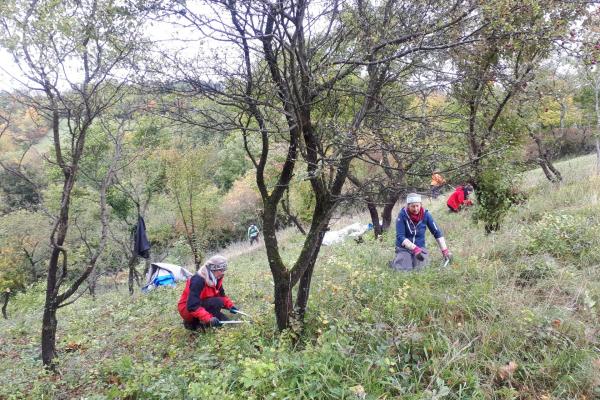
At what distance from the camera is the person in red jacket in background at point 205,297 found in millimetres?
4977

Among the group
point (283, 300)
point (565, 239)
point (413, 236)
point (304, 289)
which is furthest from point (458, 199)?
point (283, 300)

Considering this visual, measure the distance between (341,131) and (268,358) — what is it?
2098mm

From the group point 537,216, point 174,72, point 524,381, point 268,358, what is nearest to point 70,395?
point 268,358

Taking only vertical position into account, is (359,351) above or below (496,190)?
below

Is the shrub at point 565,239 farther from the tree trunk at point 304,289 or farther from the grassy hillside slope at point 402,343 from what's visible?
the tree trunk at point 304,289

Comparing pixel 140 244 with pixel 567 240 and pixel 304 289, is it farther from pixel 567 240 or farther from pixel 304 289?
pixel 567 240

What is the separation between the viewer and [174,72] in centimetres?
376

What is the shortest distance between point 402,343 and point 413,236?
242 cm

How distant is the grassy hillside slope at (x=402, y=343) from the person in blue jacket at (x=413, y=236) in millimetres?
224

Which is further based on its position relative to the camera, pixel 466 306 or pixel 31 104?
pixel 31 104

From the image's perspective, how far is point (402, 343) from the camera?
332cm

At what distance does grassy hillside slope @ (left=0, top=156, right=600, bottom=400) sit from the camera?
2.95m

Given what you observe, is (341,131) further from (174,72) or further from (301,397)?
(301,397)

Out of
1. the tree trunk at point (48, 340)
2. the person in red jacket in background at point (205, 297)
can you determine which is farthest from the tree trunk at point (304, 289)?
the tree trunk at point (48, 340)
